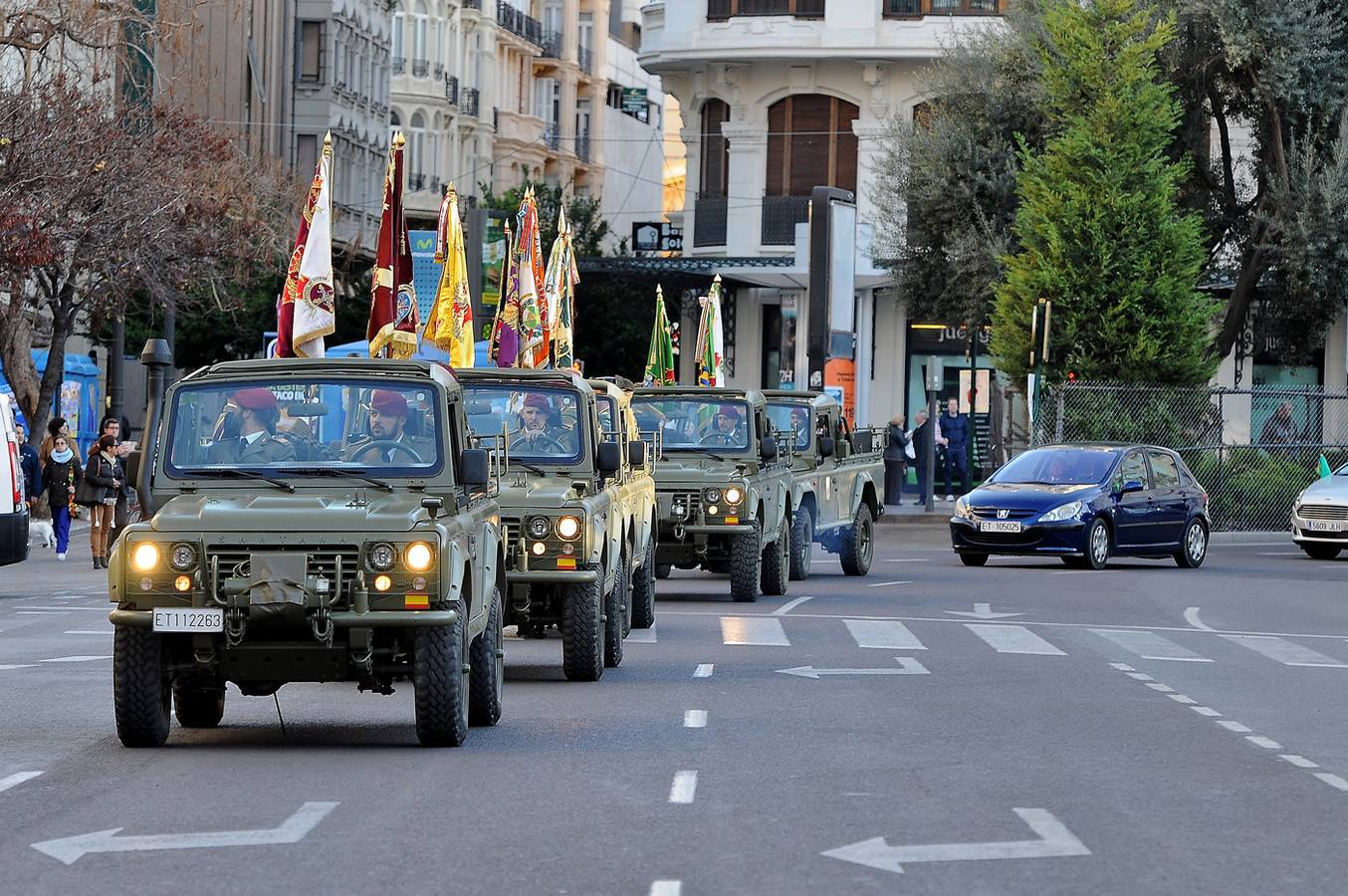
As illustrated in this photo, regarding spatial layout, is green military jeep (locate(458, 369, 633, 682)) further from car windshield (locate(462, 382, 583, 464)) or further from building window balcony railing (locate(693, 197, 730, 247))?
building window balcony railing (locate(693, 197, 730, 247))

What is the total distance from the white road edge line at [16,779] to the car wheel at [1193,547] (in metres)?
22.9

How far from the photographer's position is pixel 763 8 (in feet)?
188

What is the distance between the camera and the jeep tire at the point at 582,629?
16.4 metres

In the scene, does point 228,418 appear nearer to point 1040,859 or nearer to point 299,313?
point 1040,859

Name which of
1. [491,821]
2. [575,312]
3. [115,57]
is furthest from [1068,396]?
[491,821]

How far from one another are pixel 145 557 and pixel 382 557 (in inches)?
42.8

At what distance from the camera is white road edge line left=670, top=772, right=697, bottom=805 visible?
10.8 metres

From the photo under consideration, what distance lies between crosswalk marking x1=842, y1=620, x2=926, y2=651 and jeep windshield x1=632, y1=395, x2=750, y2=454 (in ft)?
10.8

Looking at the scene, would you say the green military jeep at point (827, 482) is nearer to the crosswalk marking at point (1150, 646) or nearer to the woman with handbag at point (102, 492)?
the crosswalk marking at point (1150, 646)

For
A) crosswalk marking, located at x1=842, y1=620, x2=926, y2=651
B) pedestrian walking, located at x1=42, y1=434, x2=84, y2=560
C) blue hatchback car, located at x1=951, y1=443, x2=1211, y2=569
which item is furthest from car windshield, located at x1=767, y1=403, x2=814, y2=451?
pedestrian walking, located at x1=42, y1=434, x2=84, y2=560

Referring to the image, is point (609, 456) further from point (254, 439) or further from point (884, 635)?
point (884, 635)

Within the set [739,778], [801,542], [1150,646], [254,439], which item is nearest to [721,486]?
[801,542]

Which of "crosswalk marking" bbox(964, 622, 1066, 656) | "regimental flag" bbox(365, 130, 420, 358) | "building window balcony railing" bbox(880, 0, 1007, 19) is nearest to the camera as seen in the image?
"crosswalk marking" bbox(964, 622, 1066, 656)

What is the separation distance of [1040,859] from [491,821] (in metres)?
2.15
